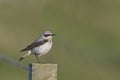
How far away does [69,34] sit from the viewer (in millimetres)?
23234

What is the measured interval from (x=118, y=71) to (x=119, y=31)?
15.7 feet

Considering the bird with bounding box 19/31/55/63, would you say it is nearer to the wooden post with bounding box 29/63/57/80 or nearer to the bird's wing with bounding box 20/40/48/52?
the bird's wing with bounding box 20/40/48/52

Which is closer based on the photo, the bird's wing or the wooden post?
the wooden post

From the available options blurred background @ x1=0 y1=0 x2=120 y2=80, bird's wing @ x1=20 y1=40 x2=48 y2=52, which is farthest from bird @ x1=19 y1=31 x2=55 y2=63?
blurred background @ x1=0 y1=0 x2=120 y2=80

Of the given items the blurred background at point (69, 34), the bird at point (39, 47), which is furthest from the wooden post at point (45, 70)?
the blurred background at point (69, 34)

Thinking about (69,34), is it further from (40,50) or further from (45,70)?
(45,70)

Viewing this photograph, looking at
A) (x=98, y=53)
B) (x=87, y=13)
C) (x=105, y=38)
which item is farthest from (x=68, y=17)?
(x=98, y=53)

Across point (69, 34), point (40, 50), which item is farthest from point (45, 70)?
point (69, 34)

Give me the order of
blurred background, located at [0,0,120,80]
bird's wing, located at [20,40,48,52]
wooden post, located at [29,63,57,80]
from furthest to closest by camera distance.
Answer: blurred background, located at [0,0,120,80]
bird's wing, located at [20,40,48,52]
wooden post, located at [29,63,57,80]

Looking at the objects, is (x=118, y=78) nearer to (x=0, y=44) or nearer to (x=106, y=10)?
(x=0, y=44)

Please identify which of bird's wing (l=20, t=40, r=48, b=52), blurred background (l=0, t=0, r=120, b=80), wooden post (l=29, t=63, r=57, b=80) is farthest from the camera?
blurred background (l=0, t=0, r=120, b=80)

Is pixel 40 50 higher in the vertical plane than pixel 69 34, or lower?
higher

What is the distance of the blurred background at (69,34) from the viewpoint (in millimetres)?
18391

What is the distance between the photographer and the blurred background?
60.3ft
